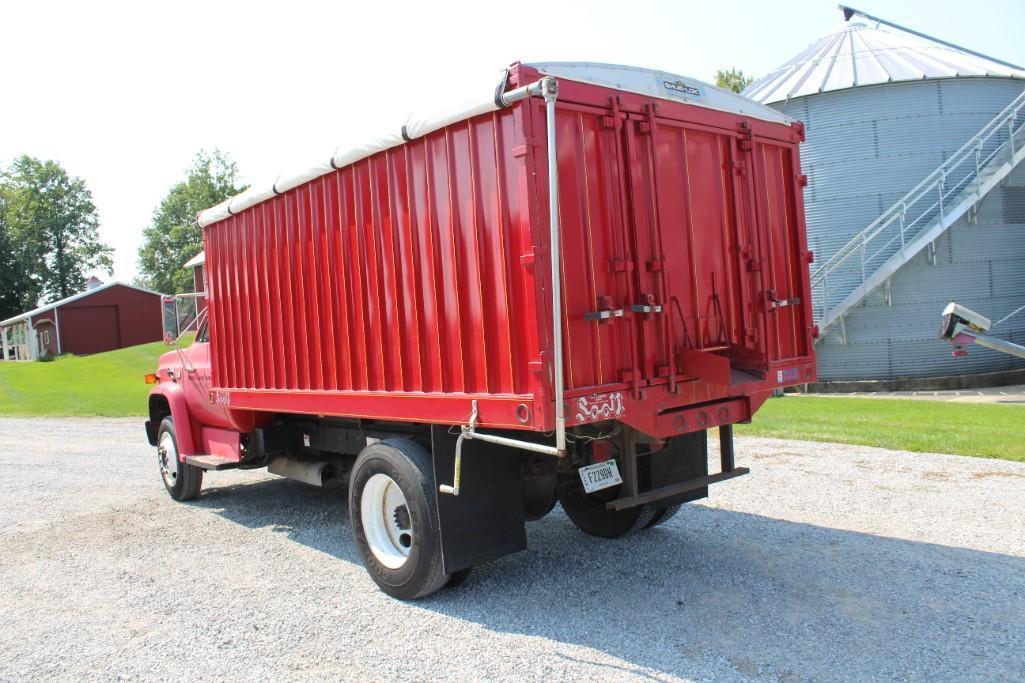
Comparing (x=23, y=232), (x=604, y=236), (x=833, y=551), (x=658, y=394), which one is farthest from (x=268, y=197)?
(x=23, y=232)

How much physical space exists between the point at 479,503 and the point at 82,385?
35521 mm

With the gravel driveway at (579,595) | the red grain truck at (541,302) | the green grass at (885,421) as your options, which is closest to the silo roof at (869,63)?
the green grass at (885,421)

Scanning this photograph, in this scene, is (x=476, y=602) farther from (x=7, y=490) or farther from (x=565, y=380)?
(x=7, y=490)

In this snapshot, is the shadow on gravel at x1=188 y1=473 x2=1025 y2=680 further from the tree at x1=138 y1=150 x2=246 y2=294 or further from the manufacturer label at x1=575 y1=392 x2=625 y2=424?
the tree at x1=138 y1=150 x2=246 y2=294

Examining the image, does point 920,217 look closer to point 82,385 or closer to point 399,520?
point 399,520

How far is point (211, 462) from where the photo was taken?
8.36 metres

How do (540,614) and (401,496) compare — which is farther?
(401,496)

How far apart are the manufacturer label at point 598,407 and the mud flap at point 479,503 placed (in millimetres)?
736

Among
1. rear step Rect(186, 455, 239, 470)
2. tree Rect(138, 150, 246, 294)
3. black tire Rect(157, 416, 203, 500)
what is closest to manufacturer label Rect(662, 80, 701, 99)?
rear step Rect(186, 455, 239, 470)

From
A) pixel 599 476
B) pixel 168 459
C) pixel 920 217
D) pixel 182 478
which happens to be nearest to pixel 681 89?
pixel 599 476

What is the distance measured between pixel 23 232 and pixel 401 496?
269ft

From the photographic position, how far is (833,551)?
6102mm

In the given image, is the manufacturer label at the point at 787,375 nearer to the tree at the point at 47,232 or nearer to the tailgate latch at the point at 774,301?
the tailgate latch at the point at 774,301

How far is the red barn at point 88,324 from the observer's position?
56.1 metres
